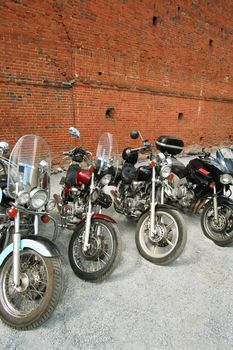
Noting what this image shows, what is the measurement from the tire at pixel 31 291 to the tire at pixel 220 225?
2054mm

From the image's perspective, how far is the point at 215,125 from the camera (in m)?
10.8

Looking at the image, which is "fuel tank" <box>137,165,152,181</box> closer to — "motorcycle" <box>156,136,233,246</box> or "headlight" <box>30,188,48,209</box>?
"motorcycle" <box>156,136,233,246</box>

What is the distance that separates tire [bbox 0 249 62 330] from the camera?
1.62 m

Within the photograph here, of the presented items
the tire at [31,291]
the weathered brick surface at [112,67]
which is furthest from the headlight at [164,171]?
the weathered brick surface at [112,67]

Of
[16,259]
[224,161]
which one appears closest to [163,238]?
[224,161]

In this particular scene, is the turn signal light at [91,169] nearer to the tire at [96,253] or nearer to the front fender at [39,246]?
the tire at [96,253]

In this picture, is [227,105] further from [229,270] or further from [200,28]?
[229,270]

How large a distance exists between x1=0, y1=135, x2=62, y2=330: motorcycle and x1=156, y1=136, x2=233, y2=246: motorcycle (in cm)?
167

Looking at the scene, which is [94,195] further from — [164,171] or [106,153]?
[164,171]

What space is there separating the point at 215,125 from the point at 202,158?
27.4 feet

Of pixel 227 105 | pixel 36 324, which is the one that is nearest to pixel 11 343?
pixel 36 324

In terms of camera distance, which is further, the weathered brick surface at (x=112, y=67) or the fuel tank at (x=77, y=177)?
the weathered brick surface at (x=112, y=67)

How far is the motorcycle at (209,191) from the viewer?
2.92m

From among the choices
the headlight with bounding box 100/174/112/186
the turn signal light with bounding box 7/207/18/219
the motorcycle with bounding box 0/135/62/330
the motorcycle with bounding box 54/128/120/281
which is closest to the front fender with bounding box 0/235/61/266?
the motorcycle with bounding box 0/135/62/330
